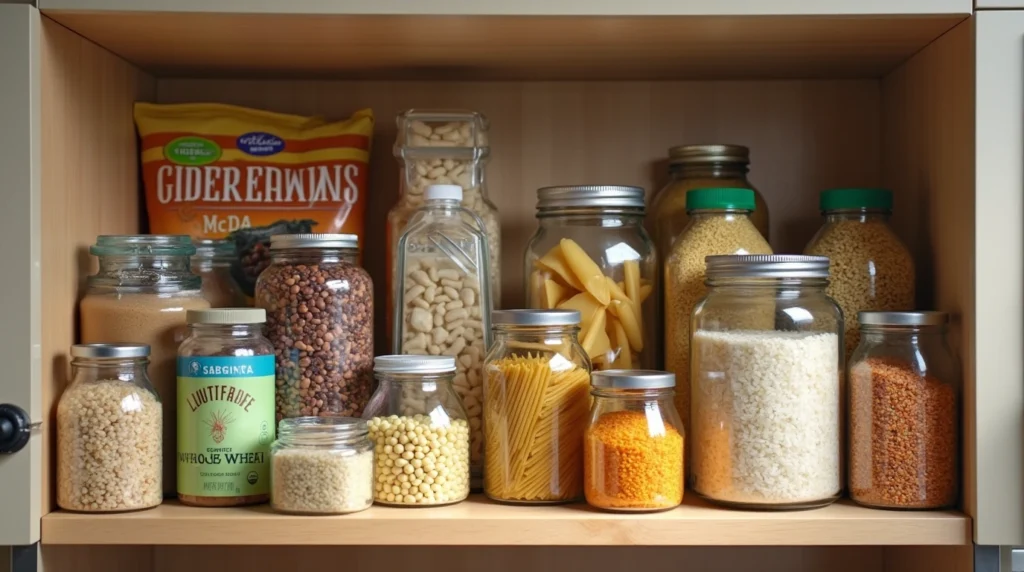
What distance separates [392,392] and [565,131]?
42 cm

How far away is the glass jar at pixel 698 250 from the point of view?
102 centimetres

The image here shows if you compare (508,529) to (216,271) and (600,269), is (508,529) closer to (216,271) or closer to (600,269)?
(600,269)

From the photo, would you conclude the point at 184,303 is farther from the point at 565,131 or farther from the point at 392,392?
the point at 565,131

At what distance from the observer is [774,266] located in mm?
931

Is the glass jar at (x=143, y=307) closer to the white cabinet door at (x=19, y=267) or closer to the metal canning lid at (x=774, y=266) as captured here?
the white cabinet door at (x=19, y=267)

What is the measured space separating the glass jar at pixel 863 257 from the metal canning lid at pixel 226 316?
1.89 feet

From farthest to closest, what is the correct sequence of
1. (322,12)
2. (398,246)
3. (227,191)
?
(227,191) → (398,246) → (322,12)

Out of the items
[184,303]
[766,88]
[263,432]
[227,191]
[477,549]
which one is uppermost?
[766,88]

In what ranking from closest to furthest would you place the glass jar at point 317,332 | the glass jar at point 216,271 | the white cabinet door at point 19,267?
the white cabinet door at point 19,267, the glass jar at point 317,332, the glass jar at point 216,271

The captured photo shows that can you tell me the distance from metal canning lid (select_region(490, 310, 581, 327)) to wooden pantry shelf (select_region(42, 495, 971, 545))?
0.58ft

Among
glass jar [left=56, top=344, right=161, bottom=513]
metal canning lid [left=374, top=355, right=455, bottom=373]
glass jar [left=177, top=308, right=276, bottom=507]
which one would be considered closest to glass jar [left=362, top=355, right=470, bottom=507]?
metal canning lid [left=374, top=355, right=455, bottom=373]

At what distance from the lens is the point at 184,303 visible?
99cm

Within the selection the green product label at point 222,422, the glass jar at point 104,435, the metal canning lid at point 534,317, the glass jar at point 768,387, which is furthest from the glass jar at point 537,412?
the glass jar at point 104,435

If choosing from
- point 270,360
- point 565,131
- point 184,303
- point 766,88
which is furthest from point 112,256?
point 766,88
